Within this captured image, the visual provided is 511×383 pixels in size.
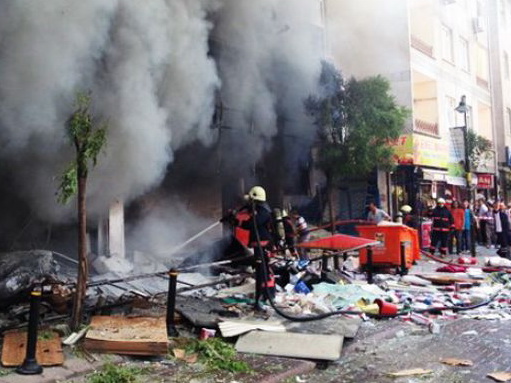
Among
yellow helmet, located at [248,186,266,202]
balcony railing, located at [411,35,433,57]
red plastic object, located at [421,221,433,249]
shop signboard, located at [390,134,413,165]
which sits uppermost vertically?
balcony railing, located at [411,35,433,57]

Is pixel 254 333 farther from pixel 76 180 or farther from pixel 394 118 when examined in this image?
pixel 394 118

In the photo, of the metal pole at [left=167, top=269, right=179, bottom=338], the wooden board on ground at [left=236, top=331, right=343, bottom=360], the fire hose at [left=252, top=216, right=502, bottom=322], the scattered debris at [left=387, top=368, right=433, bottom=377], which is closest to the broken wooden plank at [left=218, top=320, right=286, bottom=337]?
the wooden board on ground at [left=236, top=331, right=343, bottom=360]

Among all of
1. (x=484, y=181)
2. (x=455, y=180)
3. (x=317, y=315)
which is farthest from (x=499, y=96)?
(x=317, y=315)

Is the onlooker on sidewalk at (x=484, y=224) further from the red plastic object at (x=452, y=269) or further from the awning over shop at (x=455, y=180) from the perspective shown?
the red plastic object at (x=452, y=269)

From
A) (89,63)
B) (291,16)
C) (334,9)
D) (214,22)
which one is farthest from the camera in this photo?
(334,9)

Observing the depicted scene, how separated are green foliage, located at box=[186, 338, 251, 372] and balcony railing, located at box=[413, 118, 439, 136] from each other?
11287 mm

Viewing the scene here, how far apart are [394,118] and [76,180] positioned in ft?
27.5

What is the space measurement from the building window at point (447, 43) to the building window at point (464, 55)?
4.04ft

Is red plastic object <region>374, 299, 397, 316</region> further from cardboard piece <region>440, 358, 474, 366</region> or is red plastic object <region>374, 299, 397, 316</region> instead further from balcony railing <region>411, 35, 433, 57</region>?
balcony railing <region>411, 35, 433, 57</region>

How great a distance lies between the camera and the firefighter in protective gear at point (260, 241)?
526cm

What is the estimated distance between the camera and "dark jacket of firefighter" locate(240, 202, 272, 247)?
5.47 metres

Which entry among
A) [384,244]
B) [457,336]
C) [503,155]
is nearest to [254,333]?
[457,336]

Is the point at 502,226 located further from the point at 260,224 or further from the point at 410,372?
the point at 410,372

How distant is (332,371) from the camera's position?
12.3 ft
